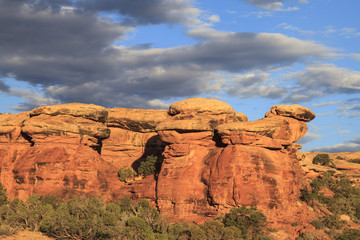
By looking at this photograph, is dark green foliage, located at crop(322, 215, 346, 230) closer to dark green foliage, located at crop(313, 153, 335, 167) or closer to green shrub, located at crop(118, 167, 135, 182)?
green shrub, located at crop(118, 167, 135, 182)

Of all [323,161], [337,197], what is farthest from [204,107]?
[323,161]

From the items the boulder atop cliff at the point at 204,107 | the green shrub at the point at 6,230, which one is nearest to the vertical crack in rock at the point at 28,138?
the green shrub at the point at 6,230

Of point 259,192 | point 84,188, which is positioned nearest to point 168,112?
point 84,188

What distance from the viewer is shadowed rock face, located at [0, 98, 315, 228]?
49.3 meters

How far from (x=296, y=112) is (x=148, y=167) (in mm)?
22474

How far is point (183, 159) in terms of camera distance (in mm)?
53406

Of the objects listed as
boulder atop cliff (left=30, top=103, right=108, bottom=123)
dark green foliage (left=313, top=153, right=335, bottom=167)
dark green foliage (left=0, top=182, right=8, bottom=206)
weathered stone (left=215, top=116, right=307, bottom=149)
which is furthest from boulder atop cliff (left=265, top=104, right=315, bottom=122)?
dark green foliage (left=0, top=182, right=8, bottom=206)

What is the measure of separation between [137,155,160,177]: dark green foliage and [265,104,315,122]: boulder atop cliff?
19.2 meters

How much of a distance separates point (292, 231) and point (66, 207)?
1029 inches

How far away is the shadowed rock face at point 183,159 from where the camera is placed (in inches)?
1943

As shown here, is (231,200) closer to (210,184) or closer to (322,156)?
(210,184)

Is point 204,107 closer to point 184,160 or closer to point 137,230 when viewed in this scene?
point 184,160

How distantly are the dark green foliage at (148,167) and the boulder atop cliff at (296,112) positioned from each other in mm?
19178

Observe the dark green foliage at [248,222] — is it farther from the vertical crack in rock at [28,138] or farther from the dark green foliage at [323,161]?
the dark green foliage at [323,161]
